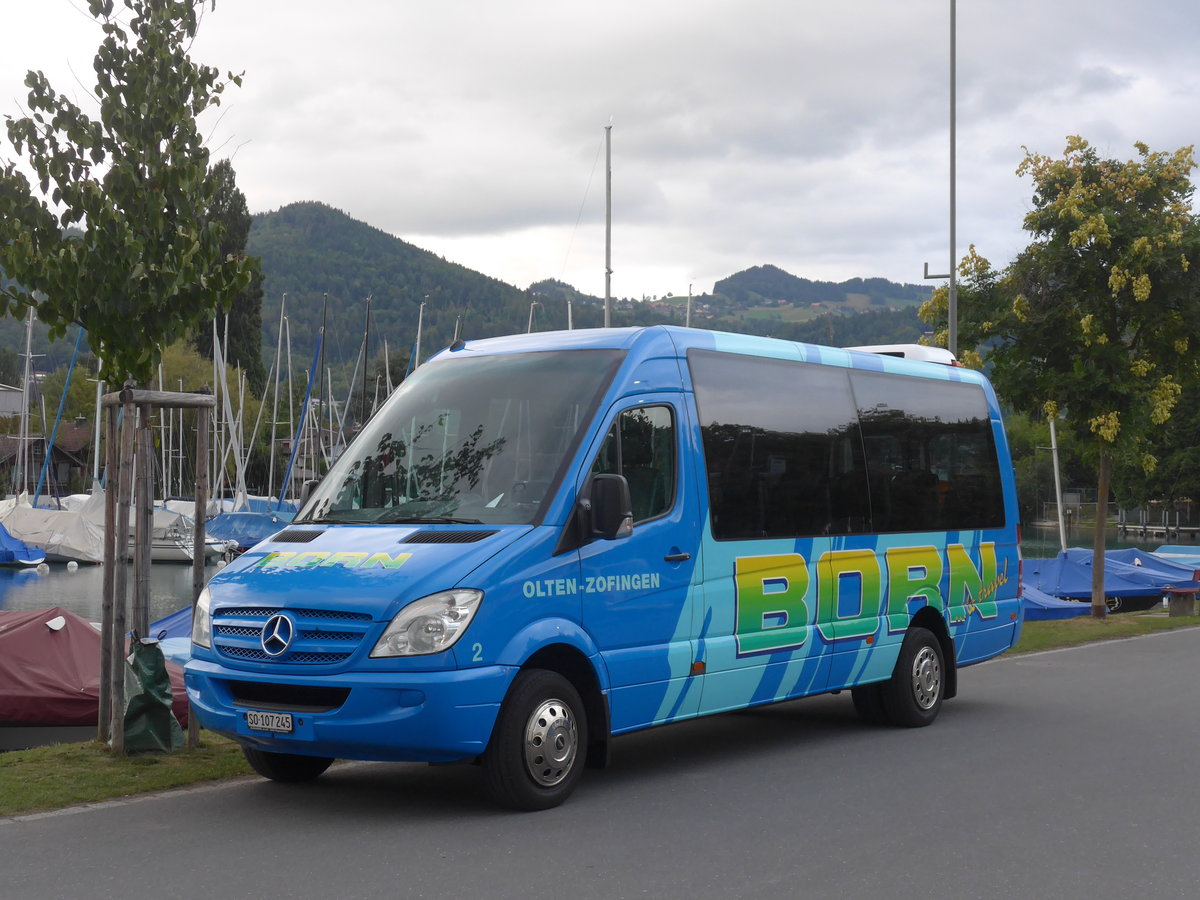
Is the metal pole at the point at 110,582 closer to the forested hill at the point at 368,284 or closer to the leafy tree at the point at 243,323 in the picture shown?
the leafy tree at the point at 243,323

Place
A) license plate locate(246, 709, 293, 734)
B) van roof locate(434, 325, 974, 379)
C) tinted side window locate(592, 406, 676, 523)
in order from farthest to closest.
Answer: van roof locate(434, 325, 974, 379) < tinted side window locate(592, 406, 676, 523) < license plate locate(246, 709, 293, 734)

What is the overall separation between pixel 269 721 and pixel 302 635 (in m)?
0.50

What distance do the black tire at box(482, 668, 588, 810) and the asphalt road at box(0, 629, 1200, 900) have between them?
137 millimetres

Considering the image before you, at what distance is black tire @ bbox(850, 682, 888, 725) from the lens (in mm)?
11719

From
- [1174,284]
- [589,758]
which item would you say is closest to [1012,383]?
[1174,284]

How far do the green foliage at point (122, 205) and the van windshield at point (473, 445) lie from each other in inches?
61.4

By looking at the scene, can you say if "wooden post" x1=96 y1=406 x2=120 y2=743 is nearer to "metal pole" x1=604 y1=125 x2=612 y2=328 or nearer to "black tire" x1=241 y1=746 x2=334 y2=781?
"black tire" x1=241 y1=746 x2=334 y2=781

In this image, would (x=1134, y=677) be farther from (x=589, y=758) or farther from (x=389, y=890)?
(x=389, y=890)

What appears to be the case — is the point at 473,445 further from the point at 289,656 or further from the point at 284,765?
the point at 284,765

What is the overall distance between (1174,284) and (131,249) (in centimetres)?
1769

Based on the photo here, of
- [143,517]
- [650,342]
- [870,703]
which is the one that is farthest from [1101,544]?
[143,517]

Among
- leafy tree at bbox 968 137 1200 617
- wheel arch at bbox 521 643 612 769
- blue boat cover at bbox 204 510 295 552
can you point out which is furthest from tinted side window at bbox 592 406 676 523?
blue boat cover at bbox 204 510 295 552

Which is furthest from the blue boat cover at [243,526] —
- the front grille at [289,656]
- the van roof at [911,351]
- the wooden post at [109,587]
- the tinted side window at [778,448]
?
the front grille at [289,656]

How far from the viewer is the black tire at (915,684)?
11.6 meters
